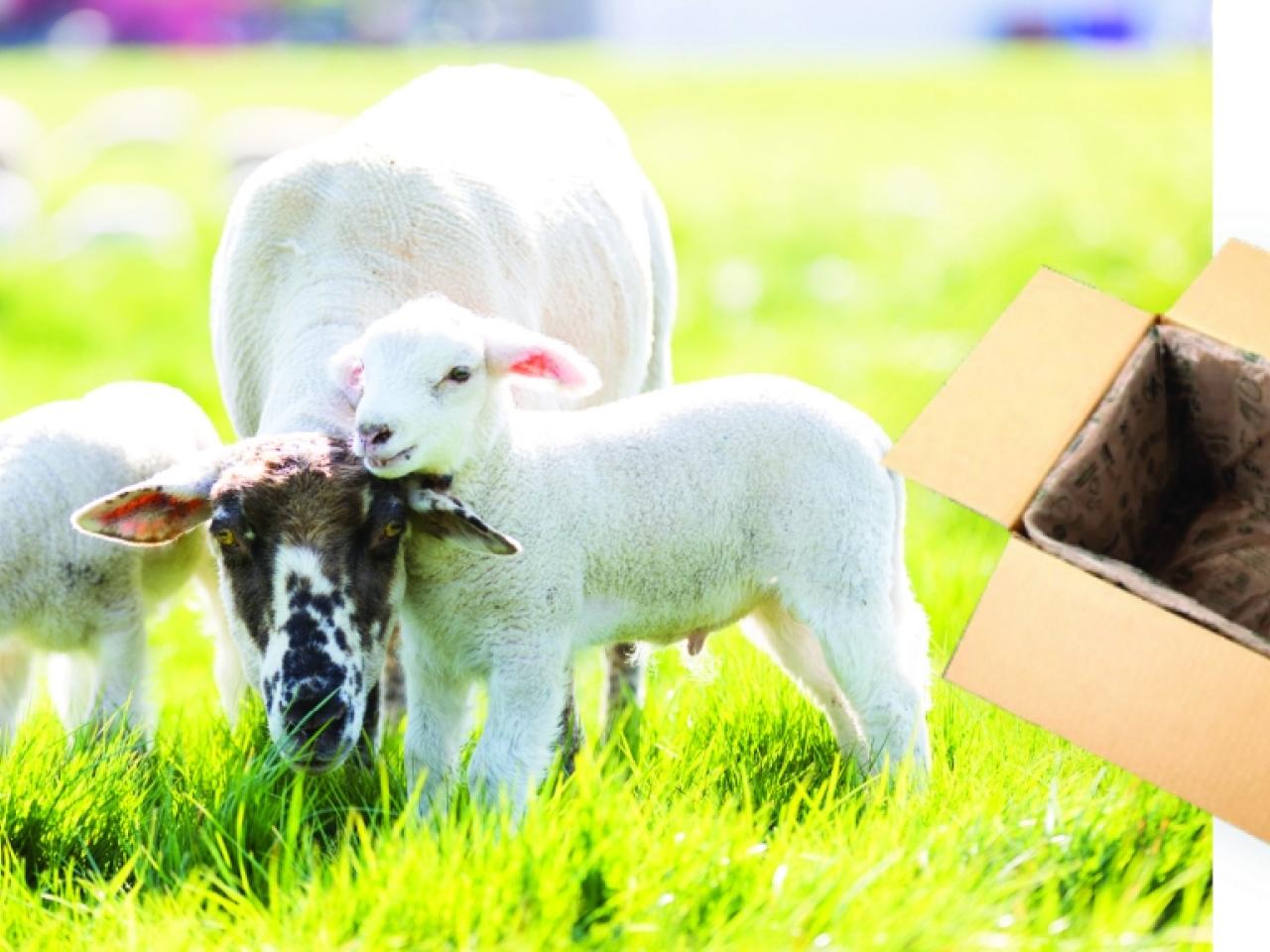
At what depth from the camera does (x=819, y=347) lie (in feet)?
33.7

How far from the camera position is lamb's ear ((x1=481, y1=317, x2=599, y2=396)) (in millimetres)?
3230

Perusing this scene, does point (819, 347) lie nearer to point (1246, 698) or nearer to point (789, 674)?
point (789, 674)

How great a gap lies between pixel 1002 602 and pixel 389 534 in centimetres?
112

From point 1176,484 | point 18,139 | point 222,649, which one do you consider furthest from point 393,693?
point 18,139

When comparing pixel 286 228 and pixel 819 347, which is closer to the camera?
pixel 286 228

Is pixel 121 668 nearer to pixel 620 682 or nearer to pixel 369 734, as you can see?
pixel 369 734

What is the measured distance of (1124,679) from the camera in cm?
307

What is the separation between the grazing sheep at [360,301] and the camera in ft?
10.5

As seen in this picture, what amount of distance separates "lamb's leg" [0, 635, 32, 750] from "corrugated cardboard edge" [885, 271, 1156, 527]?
2231 millimetres

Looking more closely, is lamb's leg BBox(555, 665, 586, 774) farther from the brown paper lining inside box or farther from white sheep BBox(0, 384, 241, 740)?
the brown paper lining inside box

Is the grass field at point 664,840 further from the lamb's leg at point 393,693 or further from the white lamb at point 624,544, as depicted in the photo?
the lamb's leg at point 393,693

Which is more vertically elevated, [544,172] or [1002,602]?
[544,172]

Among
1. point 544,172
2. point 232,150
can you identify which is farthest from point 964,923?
point 232,150

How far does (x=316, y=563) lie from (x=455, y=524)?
0.26 m
